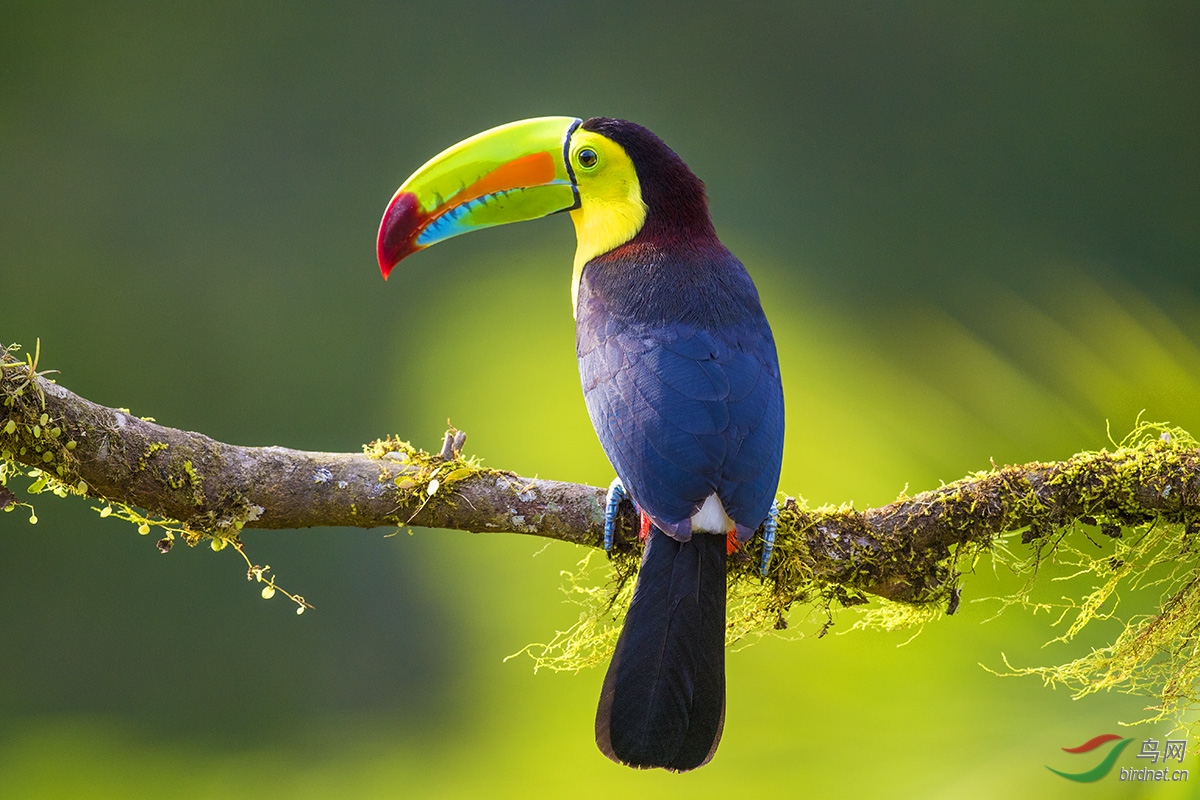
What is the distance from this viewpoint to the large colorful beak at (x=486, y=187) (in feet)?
7.55

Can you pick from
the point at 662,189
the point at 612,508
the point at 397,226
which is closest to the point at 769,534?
the point at 612,508

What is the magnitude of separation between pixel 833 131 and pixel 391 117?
176 centimetres

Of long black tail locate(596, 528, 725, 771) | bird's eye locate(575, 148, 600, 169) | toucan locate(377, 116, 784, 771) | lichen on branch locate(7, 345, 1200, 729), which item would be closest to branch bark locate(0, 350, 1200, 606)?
lichen on branch locate(7, 345, 1200, 729)

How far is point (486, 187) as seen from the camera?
234 centimetres

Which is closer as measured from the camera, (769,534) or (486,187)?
(769,534)

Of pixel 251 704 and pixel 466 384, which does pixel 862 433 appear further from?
pixel 251 704

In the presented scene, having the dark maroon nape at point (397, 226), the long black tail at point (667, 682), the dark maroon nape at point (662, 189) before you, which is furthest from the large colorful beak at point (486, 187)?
the long black tail at point (667, 682)

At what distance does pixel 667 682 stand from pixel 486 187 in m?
1.13

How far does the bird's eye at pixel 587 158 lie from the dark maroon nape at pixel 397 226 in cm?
34

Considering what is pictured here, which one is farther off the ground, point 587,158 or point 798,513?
point 587,158

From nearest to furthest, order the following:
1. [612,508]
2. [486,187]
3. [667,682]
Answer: [667,682]
[612,508]
[486,187]

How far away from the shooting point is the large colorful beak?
2303mm

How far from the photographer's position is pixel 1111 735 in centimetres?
202

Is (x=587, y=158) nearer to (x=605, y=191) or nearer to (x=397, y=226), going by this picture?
(x=605, y=191)
